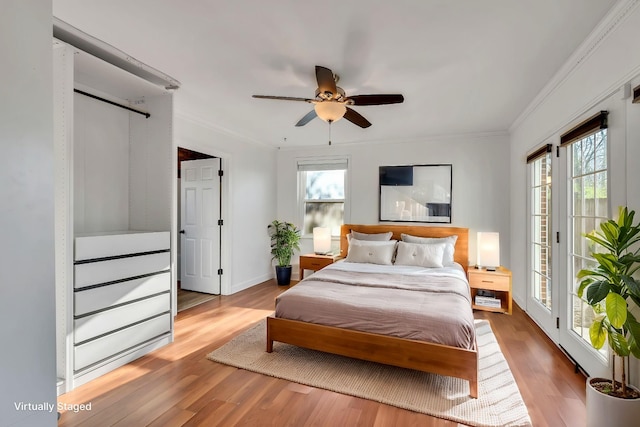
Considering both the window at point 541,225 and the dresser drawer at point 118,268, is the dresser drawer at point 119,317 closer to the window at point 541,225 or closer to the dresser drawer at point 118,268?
the dresser drawer at point 118,268

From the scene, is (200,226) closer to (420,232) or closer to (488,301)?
(420,232)

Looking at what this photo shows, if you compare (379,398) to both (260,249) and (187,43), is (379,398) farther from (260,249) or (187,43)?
(260,249)

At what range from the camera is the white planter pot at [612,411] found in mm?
1582

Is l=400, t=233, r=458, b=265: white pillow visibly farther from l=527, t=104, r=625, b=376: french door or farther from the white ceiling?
the white ceiling

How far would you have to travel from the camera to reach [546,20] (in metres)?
1.99

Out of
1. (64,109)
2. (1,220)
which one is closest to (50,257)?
(1,220)

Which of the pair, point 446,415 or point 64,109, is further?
point 64,109

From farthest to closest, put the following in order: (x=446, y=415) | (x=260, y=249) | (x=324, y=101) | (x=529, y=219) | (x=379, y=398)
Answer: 1. (x=260, y=249)
2. (x=529, y=219)
3. (x=324, y=101)
4. (x=379, y=398)
5. (x=446, y=415)

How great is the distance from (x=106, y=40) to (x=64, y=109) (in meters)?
0.59

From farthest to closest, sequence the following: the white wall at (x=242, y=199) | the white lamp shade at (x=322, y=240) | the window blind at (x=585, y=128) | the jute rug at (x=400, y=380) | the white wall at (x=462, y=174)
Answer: the white lamp shade at (x=322, y=240) → the white wall at (x=462, y=174) → the white wall at (x=242, y=199) → the window blind at (x=585, y=128) → the jute rug at (x=400, y=380)

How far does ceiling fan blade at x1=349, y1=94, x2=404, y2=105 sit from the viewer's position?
2.63 m

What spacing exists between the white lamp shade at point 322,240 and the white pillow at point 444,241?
1.19m

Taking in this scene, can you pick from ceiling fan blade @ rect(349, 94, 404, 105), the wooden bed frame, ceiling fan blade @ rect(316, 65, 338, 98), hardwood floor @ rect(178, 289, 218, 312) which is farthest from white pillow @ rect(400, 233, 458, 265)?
hardwood floor @ rect(178, 289, 218, 312)

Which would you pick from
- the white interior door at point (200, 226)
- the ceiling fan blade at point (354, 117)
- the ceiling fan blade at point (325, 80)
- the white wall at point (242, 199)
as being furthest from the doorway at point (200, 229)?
the ceiling fan blade at point (325, 80)
